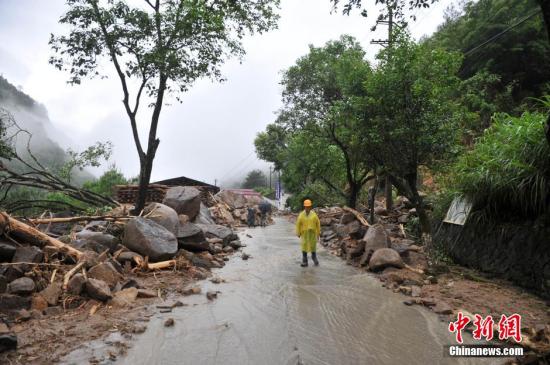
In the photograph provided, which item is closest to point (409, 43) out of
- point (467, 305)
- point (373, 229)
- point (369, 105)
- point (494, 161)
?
point (369, 105)

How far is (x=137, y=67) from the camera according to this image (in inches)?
438

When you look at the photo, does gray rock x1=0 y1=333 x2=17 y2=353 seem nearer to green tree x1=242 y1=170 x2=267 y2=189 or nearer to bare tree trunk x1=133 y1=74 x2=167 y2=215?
bare tree trunk x1=133 y1=74 x2=167 y2=215

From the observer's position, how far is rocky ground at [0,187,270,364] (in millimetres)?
4195

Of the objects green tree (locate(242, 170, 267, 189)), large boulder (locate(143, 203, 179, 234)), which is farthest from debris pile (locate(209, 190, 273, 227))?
green tree (locate(242, 170, 267, 189))

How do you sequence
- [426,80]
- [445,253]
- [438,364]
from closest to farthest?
[438,364]
[445,253]
[426,80]

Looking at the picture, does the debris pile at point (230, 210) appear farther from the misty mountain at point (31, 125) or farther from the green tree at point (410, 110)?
the misty mountain at point (31, 125)

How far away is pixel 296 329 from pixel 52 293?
132 inches

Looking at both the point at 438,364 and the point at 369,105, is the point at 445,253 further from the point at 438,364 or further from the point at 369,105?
the point at 438,364

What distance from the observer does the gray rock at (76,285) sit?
17.5 ft

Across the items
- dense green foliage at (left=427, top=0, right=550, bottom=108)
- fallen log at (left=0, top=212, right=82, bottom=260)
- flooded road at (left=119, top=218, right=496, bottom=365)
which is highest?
dense green foliage at (left=427, top=0, right=550, bottom=108)

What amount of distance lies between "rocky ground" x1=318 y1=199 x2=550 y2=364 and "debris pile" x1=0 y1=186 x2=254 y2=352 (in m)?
3.62

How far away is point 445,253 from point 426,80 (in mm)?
3946

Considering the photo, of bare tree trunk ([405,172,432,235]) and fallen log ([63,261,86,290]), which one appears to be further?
bare tree trunk ([405,172,432,235])

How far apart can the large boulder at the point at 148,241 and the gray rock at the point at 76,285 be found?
2.26m
